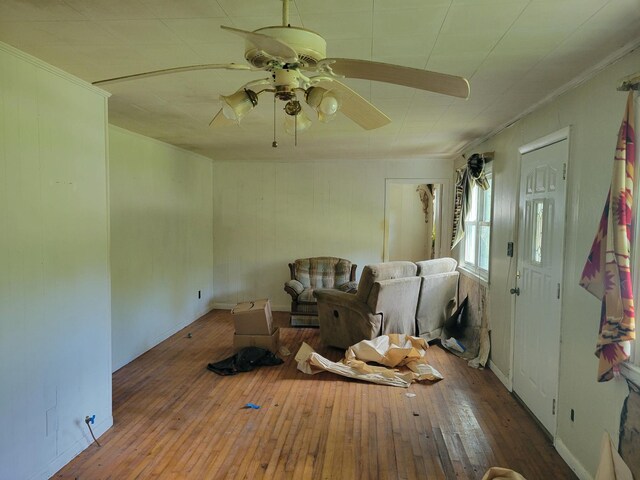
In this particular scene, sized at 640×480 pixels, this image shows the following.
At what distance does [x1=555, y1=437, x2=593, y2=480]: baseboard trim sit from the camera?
2.25m

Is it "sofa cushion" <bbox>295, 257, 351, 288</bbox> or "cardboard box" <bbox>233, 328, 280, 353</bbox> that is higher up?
"sofa cushion" <bbox>295, 257, 351, 288</bbox>

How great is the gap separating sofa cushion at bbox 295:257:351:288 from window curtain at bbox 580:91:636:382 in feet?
13.5

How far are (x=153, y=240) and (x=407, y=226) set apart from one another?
16.9 ft

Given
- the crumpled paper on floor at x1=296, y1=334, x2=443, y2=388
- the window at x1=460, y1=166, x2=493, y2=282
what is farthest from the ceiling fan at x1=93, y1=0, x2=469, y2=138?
the window at x1=460, y1=166, x2=493, y2=282

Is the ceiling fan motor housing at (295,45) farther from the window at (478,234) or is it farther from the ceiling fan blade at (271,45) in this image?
the window at (478,234)

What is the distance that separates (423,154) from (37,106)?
462 cm

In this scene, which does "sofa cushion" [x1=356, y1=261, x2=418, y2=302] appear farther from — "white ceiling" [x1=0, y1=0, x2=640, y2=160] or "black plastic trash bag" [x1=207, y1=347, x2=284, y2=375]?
"white ceiling" [x1=0, y1=0, x2=640, y2=160]

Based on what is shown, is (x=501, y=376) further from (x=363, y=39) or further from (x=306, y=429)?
(x=363, y=39)

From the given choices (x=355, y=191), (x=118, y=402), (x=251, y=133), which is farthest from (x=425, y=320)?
(x=118, y=402)

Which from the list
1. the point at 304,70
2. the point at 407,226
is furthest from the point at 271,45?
the point at 407,226

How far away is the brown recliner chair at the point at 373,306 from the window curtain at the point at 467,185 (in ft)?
3.21

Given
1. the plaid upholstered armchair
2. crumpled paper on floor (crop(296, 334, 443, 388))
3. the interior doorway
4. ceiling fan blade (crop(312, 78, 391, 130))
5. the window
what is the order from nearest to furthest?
ceiling fan blade (crop(312, 78, 391, 130)) < crumpled paper on floor (crop(296, 334, 443, 388)) < the window < the plaid upholstered armchair < the interior doorway

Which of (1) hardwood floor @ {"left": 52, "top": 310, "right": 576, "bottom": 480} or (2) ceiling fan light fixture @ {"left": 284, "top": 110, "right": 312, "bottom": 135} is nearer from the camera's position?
(2) ceiling fan light fixture @ {"left": 284, "top": 110, "right": 312, "bottom": 135}

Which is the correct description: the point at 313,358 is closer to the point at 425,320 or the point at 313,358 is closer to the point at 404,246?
the point at 425,320
